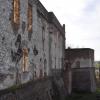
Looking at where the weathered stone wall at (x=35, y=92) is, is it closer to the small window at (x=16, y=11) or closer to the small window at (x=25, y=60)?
the small window at (x=25, y=60)

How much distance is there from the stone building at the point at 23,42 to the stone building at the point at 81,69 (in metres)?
12.3

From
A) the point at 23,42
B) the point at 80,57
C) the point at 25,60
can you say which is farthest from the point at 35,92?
the point at 80,57

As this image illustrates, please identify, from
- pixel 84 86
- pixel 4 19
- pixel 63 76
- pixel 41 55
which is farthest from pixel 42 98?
pixel 84 86

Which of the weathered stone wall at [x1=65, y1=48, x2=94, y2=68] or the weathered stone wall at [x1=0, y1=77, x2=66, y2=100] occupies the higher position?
the weathered stone wall at [x1=65, y1=48, x2=94, y2=68]

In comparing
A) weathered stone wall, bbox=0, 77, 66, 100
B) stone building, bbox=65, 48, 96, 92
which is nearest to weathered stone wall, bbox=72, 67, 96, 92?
stone building, bbox=65, 48, 96, 92

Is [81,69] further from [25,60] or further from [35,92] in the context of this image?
[25,60]

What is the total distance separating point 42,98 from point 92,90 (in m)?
16.6

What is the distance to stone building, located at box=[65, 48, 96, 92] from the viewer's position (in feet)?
102

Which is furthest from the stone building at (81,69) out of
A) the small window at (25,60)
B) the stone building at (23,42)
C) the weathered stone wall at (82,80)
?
the small window at (25,60)

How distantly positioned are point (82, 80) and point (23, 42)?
19662mm

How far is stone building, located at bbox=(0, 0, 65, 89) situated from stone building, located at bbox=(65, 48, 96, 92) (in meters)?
12.3

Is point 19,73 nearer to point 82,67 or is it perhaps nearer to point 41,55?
point 41,55

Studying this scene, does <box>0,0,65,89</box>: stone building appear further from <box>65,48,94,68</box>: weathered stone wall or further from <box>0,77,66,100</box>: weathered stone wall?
<box>65,48,94,68</box>: weathered stone wall

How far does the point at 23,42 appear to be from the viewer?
1278 centimetres
